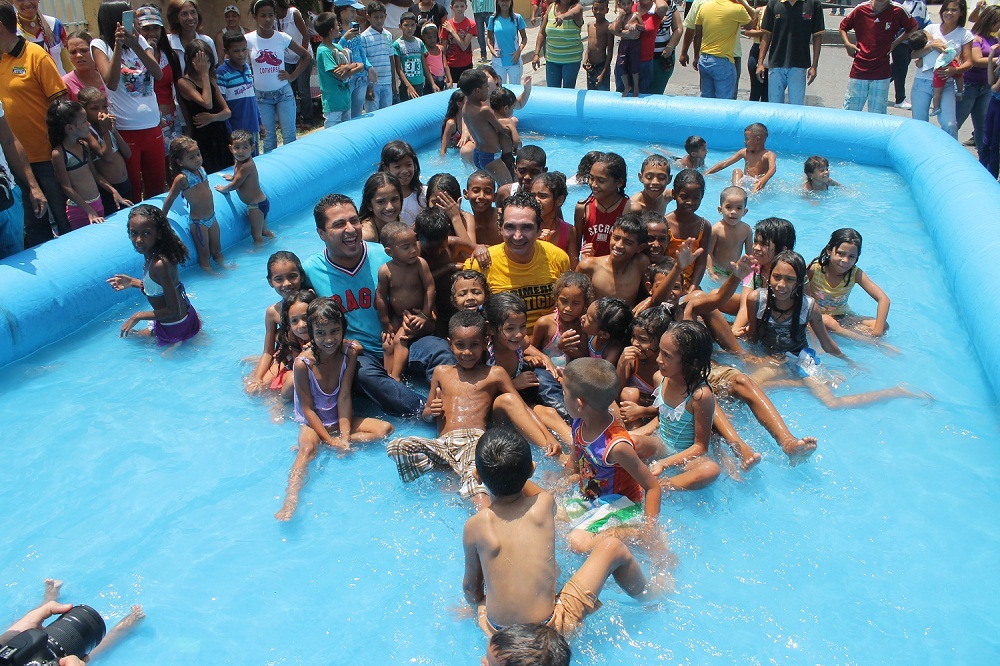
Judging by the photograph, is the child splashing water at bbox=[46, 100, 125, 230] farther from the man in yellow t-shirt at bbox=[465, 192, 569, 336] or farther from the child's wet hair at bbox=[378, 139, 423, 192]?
the man in yellow t-shirt at bbox=[465, 192, 569, 336]

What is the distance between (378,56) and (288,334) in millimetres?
6044

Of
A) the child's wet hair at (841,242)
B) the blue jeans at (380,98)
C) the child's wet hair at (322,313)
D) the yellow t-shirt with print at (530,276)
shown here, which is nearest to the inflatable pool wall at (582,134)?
the blue jeans at (380,98)

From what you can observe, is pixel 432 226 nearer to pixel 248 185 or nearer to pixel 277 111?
pixel 248 185

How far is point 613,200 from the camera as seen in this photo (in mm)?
5613

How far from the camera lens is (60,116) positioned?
19.2 ft

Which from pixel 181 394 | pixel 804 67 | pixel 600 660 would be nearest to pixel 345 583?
pixel 600 660

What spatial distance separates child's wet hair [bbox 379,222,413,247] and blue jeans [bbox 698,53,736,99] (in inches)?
260

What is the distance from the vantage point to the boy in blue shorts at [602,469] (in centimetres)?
348

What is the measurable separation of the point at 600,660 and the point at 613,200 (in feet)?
10.8

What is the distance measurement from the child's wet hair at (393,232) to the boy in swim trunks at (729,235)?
2.32 metres

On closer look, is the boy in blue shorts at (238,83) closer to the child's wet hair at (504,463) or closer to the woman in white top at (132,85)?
the woman in white top at (132,85)

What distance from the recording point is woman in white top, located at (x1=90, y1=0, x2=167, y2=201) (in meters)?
6.70

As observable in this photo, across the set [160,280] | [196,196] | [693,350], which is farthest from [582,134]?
[693,350]

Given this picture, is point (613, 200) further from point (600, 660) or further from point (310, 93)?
point (310, 93)
